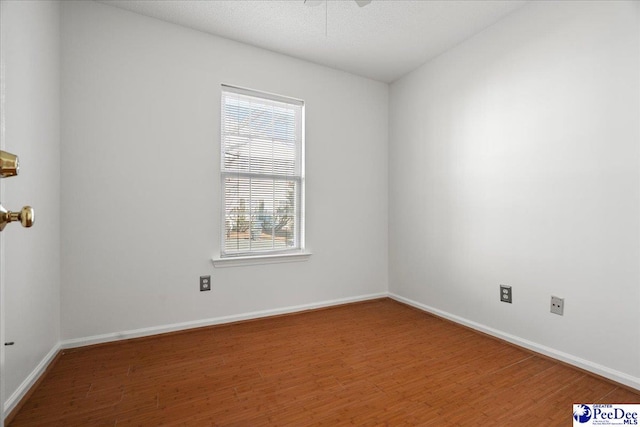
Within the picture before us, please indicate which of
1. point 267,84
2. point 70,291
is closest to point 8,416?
point 70,291

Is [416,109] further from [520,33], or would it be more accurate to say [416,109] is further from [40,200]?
[40,200]

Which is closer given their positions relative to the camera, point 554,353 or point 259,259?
point 554,353

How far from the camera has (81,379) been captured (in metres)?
2.03

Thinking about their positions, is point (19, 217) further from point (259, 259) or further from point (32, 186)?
point (259, 259)

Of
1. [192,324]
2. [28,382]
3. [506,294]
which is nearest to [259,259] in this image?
[192,324]

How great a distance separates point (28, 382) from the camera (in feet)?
6.17

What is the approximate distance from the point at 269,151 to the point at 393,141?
1.63 metres

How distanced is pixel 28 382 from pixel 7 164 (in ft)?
6.43

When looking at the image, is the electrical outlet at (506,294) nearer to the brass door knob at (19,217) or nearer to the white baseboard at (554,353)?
the white baseboard at (554,353)

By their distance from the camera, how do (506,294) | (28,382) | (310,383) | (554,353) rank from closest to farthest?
(28,382) → (310,383) → (554,353) → (506,294)

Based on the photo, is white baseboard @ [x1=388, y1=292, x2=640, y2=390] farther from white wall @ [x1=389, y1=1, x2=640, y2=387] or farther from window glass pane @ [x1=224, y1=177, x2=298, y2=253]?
window glass pane @ [x1=224, y1=177, x2=298, y2=253]

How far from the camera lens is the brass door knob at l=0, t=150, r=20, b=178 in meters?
0.67

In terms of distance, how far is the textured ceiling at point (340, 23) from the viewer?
2.56 m

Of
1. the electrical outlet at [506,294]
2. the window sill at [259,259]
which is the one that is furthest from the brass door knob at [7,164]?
the electrical outlet at [506,294]
